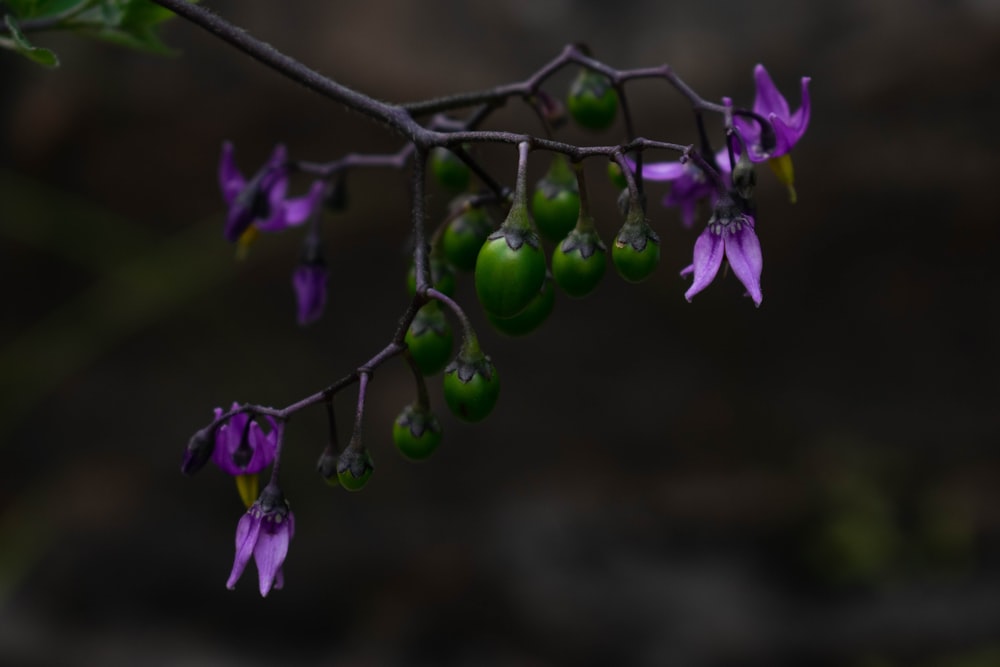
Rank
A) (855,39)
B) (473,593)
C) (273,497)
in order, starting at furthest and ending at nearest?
(473,593), (855,39), (273,497)

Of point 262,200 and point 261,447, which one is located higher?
point 262,200

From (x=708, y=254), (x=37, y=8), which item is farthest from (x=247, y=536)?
(x=37, y=8)

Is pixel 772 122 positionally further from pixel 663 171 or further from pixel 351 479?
pixel 351 479

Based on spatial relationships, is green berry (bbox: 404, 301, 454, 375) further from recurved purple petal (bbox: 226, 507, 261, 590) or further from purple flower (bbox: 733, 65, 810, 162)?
purple flower (bbox: 733, 65, 810, 162)

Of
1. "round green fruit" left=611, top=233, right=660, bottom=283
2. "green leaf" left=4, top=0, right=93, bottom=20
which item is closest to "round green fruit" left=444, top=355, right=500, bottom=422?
"round green fruit" left=611, top=233, right=660, bottom=283

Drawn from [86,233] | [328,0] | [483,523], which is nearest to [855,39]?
[328,0]

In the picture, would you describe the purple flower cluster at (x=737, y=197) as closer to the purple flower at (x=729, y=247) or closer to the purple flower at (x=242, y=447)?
the purple flower at (x=729, y=247)

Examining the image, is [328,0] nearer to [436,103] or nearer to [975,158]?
[975,158]

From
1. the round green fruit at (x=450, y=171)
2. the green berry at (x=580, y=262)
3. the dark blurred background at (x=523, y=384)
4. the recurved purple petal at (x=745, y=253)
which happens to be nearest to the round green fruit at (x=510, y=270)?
the green berry at (x=580, y=262)
